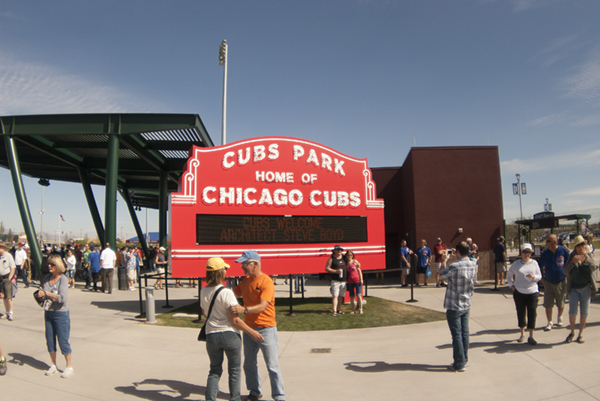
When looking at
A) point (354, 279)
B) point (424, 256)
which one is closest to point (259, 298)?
point (354, 279)

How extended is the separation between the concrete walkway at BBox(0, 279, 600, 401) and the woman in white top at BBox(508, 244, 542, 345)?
450 mm

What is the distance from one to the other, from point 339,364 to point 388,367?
2.50ft

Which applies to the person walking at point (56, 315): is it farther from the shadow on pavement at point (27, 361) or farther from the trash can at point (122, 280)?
the trash can at point (122, 280)

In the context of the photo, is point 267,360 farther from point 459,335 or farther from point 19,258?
point 19,258

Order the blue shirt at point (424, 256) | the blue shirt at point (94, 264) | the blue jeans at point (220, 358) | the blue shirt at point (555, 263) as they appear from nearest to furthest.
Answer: the blue jeans at point (220, 358), the blue shirt at point (555, 263), the blue shirt at point (94, 264), the blue shirt at point (424, 256)

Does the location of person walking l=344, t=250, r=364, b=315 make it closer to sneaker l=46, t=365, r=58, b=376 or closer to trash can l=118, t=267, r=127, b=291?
sneaker l=46, t=365, r=58, b=376

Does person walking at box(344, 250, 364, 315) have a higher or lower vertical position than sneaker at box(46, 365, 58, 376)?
higher

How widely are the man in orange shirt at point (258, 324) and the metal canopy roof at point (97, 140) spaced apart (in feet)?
42.3

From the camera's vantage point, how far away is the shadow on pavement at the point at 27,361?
246 inches

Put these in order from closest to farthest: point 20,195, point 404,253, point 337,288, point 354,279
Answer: point 354,279, point 337,288, point 404,253, point 20,195

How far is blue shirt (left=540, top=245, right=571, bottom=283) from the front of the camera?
25.0ft

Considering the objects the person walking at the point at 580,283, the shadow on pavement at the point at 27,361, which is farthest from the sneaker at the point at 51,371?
the person walking at the point at 580,283

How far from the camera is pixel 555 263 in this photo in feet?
25.1

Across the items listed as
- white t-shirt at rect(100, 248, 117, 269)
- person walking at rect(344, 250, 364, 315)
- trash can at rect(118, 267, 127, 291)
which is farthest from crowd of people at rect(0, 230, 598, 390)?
trash can at rect(118, 267, 127, 291)
